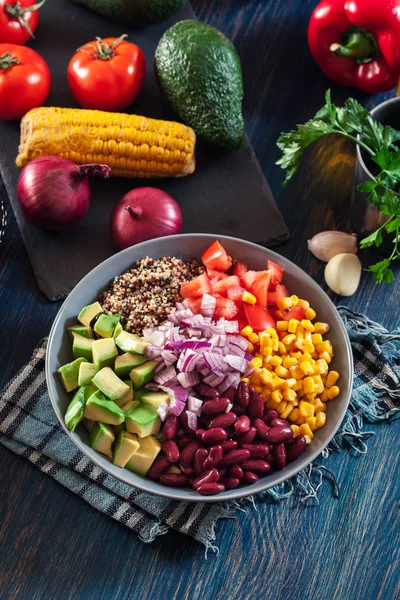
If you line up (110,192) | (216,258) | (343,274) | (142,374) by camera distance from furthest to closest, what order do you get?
(110,192)
(343,274)
(216,258)
(142,374)

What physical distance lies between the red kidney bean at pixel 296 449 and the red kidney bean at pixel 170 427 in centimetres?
30

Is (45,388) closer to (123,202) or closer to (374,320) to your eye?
(123,202)

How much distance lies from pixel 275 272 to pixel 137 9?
106 cm

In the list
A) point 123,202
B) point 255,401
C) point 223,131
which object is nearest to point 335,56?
point 223,131

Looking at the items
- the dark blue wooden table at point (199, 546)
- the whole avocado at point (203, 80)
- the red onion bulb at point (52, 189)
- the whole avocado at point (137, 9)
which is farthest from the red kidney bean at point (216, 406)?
the whole avocado at point (137, 9)

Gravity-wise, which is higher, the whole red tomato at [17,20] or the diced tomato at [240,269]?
the whole red tomato at [17,20]

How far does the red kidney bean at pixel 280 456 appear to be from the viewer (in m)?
1.86

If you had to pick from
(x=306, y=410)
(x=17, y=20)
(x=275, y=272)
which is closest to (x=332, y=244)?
(x=275, y=272)

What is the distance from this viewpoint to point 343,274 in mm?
2232

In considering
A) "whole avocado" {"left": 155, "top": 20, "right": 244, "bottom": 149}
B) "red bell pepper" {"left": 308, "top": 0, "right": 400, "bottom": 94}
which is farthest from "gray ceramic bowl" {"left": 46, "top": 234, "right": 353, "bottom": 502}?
"red bell pepper" {"left": 308, "top": 0, "right": 400, "bottom": 94}

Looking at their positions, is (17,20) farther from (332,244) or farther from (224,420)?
(224,420)

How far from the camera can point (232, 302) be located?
81.4 inches

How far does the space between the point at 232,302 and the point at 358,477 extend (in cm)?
61

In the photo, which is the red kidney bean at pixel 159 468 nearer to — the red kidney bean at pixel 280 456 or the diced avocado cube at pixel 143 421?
the diced avocado cube at pixel 143 421
